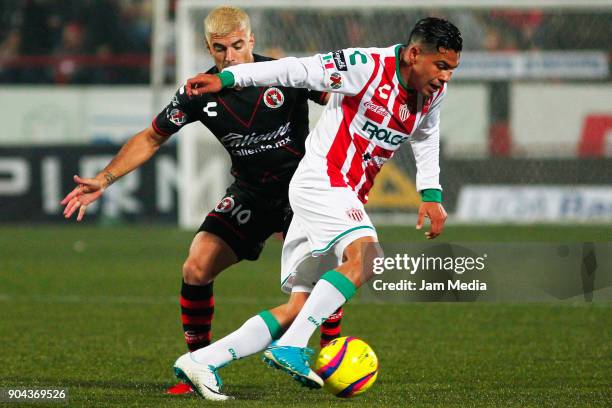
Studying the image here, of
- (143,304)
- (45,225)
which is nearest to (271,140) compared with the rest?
(143,304)

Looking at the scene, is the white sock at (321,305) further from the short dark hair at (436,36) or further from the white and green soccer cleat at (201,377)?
the short dark hair at (436,36)

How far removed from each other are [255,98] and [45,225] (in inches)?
462

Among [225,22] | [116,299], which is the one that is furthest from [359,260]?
[116,299]

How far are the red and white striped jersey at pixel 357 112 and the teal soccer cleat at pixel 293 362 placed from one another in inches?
31.8

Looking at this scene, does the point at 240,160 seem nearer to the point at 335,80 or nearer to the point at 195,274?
the point at 195,274

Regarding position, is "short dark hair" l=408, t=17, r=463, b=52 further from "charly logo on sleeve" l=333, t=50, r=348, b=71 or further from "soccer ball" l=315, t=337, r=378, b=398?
"soccer ball" l=315, t=337, r=378, b=398

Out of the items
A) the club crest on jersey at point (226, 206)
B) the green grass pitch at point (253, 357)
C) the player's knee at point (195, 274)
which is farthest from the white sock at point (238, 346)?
the club crest on jersey at point (226, 206)

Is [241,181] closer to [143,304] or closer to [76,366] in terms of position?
[76,366]

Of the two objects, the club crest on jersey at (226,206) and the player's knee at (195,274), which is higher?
the club crest on jersey at (226,206)

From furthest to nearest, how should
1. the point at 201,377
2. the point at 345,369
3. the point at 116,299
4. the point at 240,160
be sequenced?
the point at 116,299, the point at 240,160, the point at 201,377, the point at 345,369

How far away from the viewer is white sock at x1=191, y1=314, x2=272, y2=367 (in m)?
5.54

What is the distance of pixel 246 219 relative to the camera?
6.20 metres

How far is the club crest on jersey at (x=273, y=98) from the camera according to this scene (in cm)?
620

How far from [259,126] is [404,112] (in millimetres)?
949
